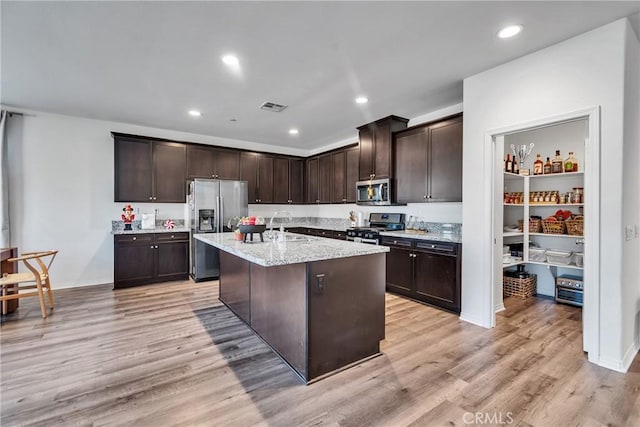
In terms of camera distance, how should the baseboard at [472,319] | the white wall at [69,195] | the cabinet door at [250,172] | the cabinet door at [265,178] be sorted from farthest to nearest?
the cabinet door at [265,178] < the cabinet door at [250,172] < the white wall at [69,195] < the baseboard at [472,319]

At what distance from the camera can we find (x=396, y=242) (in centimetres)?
414

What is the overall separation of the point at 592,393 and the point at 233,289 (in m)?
3.26

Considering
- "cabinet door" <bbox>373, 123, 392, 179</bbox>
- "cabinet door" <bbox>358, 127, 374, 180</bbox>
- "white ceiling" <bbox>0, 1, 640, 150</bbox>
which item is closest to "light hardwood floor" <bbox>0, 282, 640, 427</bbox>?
"cabinet door" <bbox>373, 123, 392, 179</bbox>

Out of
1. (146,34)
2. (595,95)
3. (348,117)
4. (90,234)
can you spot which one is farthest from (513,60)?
(90,234)

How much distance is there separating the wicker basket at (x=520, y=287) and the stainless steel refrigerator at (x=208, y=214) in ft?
14.7

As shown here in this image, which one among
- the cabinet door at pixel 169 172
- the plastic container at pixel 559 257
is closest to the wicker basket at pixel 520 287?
the plastic container at pixel 559 257

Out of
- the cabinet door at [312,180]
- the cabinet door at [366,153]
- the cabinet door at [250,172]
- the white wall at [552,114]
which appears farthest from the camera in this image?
the cabinet door at [312,180]

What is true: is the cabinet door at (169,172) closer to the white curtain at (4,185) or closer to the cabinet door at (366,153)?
the white curtain at (4,185)

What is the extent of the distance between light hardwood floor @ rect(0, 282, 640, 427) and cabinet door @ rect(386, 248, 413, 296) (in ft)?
2.49

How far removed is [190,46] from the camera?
2.56 metres

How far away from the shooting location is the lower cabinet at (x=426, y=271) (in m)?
3.44

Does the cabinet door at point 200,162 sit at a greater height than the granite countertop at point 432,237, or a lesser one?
greater

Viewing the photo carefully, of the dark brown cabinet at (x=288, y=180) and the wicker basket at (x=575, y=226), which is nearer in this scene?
the wicker basket at (x=575, y=226)

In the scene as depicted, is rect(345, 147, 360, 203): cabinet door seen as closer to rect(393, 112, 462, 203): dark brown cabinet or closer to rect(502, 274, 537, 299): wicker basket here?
A: rect(393, 112, 462, 203): dark brown cabinet
